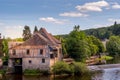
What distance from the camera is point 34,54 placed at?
72.6m

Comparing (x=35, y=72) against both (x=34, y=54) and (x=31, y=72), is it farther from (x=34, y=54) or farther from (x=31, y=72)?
(x=34, y=54)

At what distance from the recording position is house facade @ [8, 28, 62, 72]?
71.7 m

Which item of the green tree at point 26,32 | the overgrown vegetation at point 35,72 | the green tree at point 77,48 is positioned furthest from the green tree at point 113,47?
the overgrown vegetation at point 35,72

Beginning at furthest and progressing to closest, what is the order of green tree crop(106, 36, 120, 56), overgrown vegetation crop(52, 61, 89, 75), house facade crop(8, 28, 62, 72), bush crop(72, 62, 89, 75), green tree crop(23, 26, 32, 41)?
green tree crop(106, 36, 120, 56) → green tree crop(23, 26, 32, 41) → house facade crop(8, 28, 62, 72) → bush crop(72, 62, 89, 75) → overgrown vegetation crop(52, 61, 89, 75)

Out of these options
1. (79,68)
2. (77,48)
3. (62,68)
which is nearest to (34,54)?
(62,68)

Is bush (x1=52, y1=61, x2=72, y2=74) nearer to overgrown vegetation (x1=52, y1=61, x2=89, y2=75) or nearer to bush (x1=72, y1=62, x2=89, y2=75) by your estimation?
overgrown vegetation (x1=52, y1=61, x2=89, y2=75)

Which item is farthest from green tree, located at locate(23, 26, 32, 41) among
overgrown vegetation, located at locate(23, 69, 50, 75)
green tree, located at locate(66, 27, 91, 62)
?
overgrown vegetation, located at locate(23, 69, 50, 75)

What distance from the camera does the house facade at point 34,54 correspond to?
235ft

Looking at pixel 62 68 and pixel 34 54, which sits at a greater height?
pixel 34 54

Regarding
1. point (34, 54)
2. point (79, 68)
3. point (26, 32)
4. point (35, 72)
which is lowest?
point (35, 72)

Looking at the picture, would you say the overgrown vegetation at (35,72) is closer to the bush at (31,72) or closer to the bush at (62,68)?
the bush at (31,72)

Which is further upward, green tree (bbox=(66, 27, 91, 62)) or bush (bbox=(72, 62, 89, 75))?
green tree (bbox=(66, 27, 91, 62))

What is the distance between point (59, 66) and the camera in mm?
66938

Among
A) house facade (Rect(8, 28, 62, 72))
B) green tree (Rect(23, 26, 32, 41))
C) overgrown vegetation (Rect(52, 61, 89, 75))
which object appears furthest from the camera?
green tree (Rect(23, 26, 32, 41))
